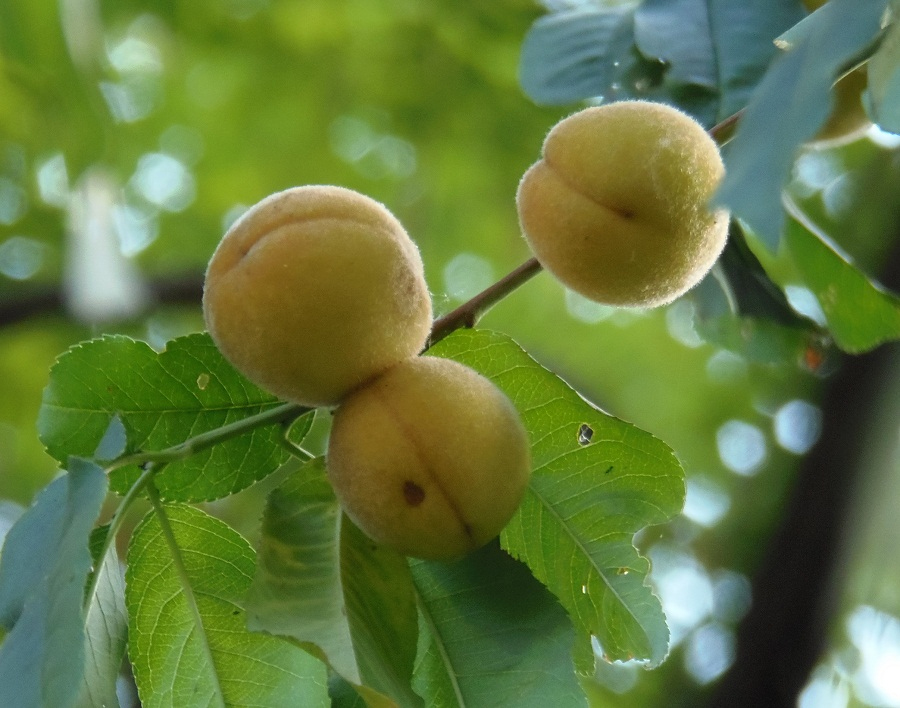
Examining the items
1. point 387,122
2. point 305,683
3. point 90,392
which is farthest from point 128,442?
point 387,122

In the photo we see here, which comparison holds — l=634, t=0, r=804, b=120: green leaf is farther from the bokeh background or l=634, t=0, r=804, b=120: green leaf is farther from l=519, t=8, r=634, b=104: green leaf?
the bokeh background

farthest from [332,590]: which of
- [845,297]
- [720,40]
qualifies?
[720,40]

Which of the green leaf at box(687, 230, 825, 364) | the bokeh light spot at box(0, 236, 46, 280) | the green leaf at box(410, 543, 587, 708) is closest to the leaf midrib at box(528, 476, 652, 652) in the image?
the green leaf at box(410, 543, 587, 708)

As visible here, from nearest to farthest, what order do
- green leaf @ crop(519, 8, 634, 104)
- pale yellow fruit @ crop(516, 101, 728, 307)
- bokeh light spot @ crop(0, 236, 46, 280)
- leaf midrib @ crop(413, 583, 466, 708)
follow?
pale yellow fruit @ crop(516, 101, 728, 307) → leaf midrib @ crop(413, 583, 466, 708) → green leaf @ crop(519, 8, 634, 104) → bokeh light spot @ crop(0, 236, 46, 280)

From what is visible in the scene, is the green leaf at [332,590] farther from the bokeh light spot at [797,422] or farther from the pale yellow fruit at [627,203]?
the bokeh light spot at [797,422]

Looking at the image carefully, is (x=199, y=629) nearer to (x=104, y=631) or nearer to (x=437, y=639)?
(x=104, y=631)

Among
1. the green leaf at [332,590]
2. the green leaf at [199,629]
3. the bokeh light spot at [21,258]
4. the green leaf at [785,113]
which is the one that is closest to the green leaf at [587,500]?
the green leaf at [332,590]
